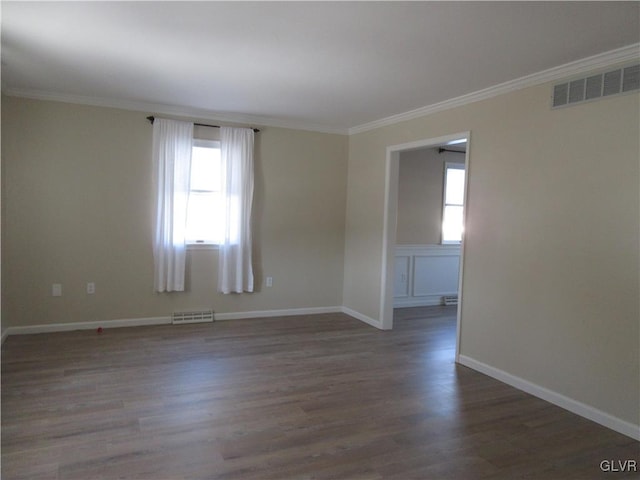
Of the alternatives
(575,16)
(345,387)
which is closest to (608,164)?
(575,16)

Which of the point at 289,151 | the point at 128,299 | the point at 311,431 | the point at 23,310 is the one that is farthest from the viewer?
the point at 289,151

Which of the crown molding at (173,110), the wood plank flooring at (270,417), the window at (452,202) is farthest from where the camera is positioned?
the window at (452,202)

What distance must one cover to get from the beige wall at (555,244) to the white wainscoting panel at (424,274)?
7.71ft

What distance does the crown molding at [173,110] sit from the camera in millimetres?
4324

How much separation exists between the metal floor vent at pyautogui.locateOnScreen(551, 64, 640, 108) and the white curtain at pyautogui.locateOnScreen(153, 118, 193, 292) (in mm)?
3668

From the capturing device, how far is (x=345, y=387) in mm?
3383

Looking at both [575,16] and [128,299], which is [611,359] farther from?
[128,299]

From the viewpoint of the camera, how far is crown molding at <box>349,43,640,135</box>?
2.77 metres

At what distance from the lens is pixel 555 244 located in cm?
317

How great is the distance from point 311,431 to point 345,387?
2.46 feet

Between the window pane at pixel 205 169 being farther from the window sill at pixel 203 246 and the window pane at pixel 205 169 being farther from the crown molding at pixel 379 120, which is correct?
the window sill at pixel 203 246

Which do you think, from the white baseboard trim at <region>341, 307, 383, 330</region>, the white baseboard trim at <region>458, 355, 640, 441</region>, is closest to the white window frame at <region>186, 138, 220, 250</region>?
the white baseboard trim at <region>341, 307, 383, 330</region>

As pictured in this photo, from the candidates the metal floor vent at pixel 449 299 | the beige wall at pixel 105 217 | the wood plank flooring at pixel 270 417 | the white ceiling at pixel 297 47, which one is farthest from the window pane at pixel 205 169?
the metal floor vent at pixel 449 299

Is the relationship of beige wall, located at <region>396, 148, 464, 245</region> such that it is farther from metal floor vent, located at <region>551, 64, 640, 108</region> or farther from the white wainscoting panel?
metal floor vent, located at <region>551, 64, 640, 108</region>
